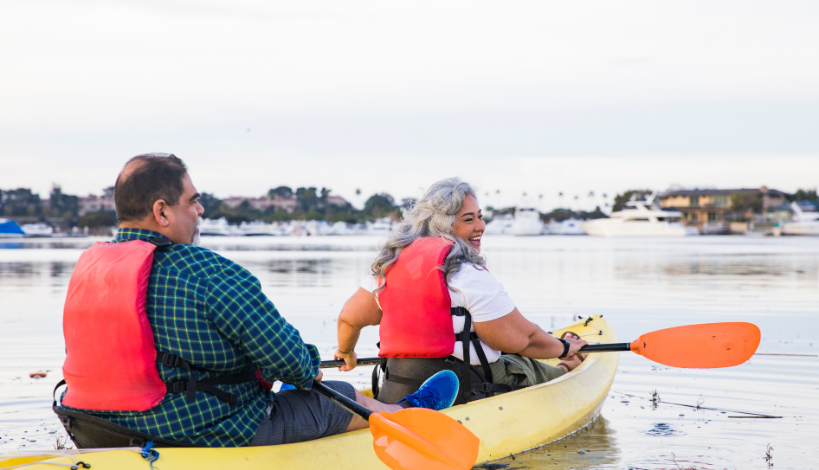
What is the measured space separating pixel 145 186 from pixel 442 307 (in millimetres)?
1849

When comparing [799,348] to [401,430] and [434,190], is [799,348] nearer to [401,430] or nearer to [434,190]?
[434,190]

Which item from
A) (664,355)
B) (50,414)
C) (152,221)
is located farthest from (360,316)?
(50,414)

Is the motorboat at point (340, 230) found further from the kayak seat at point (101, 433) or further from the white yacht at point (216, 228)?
the kayak seat at point (101, 433)

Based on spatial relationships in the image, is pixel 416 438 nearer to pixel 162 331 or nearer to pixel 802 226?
pixel 162 331

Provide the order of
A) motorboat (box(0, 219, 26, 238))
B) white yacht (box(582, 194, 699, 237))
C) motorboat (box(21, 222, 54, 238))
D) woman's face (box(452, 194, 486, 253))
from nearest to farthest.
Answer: woman's face (box(452, 194, 486, 253))
motorboat (box(0, 219, 26, 238))
white yacht (box(582, 194, 699, 237))
motorboat (box(21, 222, 54, 238))

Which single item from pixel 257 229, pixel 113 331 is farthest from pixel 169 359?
pixel 257 229

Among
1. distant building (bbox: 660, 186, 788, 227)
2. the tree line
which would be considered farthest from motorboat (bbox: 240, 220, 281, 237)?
distant building (bbox: 660, 186, 788, 227)

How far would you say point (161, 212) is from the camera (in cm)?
286

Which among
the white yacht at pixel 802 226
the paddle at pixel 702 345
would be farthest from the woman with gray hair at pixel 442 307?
the white yacht at pixel 802 226

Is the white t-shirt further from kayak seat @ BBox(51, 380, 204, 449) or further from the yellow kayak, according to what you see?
kayak seat @ BBox(51, 380, 204, 449)

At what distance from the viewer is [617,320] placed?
10.8 meters

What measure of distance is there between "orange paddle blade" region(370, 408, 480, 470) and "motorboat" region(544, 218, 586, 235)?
105 metres

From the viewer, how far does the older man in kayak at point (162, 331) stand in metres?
2.71

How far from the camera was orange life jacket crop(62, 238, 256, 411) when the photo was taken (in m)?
2.68
